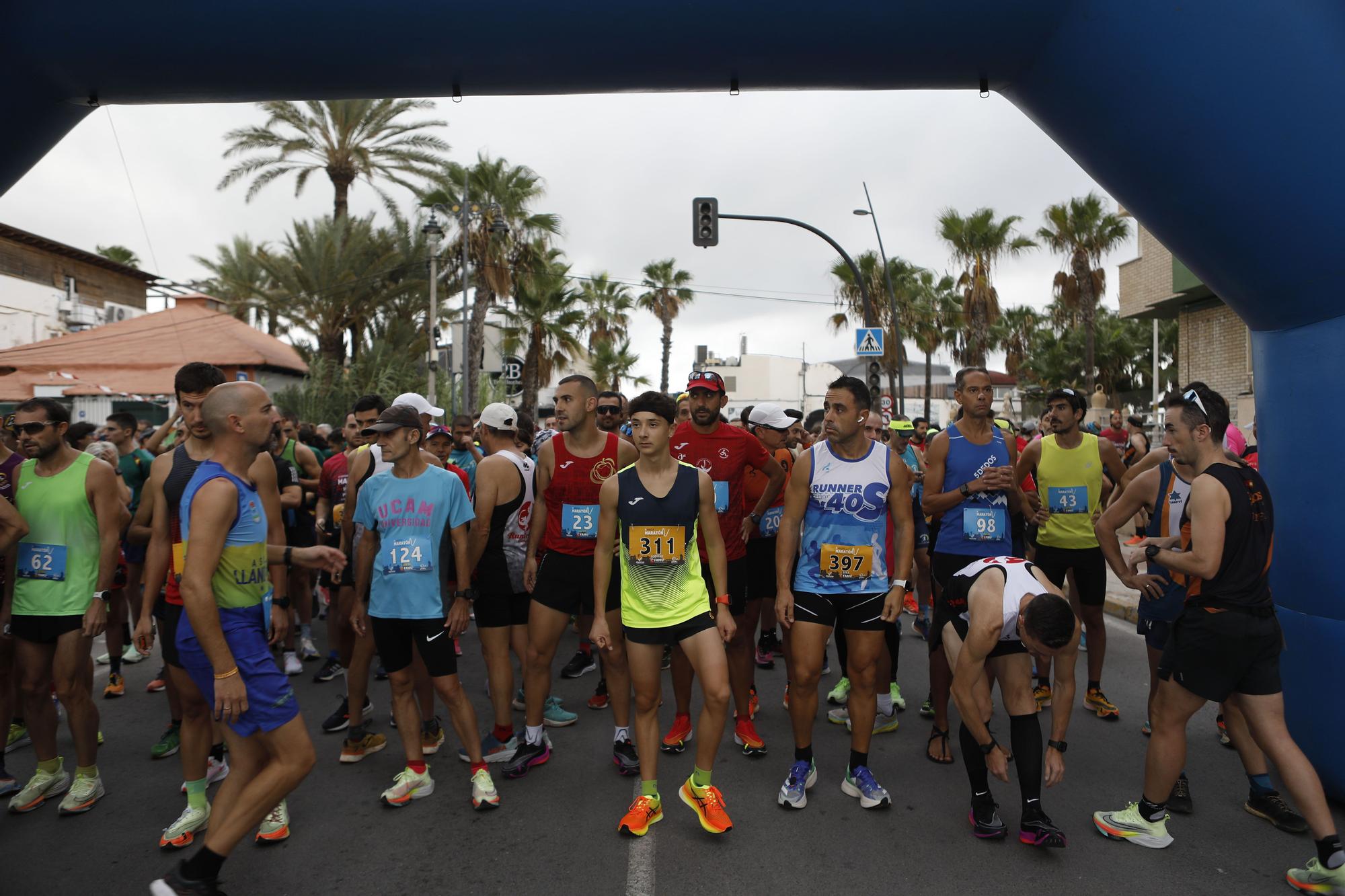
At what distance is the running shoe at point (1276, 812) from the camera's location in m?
3.87

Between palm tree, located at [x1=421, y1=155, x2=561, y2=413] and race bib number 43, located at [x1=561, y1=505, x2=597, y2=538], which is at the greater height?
palm tree, located at [x1=421, y1=155, x2=561, y2=413]

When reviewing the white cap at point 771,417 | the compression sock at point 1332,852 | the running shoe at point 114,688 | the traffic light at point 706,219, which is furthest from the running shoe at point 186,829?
the traffic light at point 706,219

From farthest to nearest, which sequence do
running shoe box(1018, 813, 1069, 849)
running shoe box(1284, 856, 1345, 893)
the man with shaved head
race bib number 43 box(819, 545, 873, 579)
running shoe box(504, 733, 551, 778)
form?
running shoe box(504, 733, 551, 778) → race bib number 43 box(819, 545, 873, 579) → running shoe box(1018, 813, 1069, 849) → running shoe box(1284, 856, 1345, 893) → the man with shaved head

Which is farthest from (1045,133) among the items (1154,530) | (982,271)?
(982,271)

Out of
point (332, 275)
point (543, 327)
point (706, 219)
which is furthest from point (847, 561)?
point (543, 327)

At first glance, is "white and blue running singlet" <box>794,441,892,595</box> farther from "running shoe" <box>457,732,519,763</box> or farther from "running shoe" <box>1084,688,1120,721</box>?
"running shoe" <box>1084,688,1120,721</box>

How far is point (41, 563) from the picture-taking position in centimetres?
413

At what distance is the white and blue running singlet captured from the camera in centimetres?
431

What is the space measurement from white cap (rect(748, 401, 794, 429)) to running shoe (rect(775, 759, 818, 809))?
261 cm

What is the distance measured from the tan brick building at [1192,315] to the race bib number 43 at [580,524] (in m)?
16.0

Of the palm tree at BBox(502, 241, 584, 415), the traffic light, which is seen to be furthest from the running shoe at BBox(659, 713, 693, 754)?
the palm tree at BBox(502, 241, 584, 415)

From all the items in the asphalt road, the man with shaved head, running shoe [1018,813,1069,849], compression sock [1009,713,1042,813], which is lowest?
the asphalt road

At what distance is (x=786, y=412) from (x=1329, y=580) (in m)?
3.44

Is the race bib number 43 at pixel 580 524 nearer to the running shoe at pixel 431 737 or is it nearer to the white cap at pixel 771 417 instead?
the running shoe at pixel 431 737
